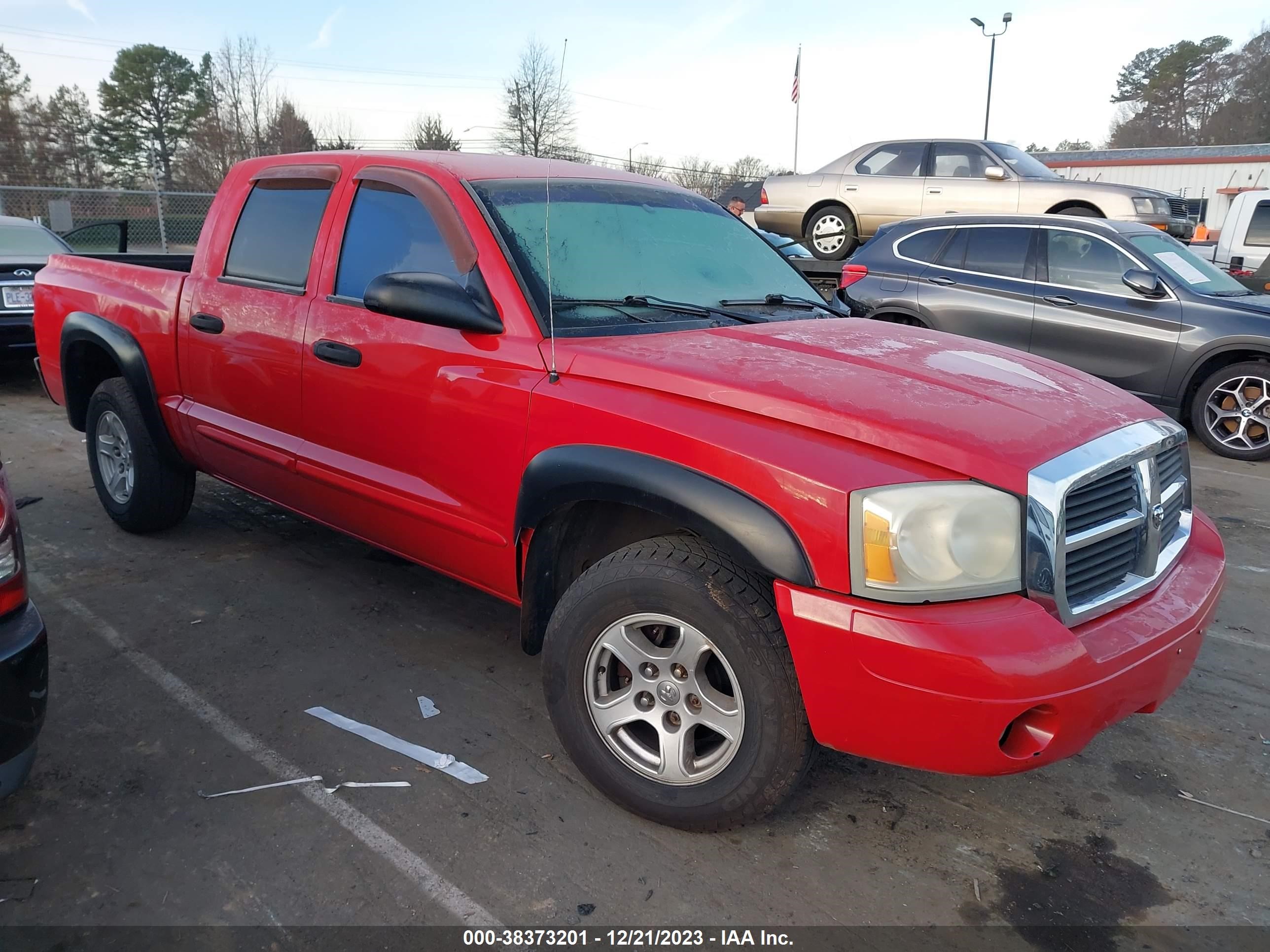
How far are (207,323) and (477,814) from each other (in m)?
2.53

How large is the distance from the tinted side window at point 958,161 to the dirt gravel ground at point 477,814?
849cm

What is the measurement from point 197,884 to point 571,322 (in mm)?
1875

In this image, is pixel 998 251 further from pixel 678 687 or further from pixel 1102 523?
pixel 678 687

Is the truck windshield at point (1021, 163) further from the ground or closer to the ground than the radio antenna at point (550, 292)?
further from the ground

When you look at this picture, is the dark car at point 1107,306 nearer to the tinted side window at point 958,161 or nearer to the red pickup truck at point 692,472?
the tinted side window at point 958,161

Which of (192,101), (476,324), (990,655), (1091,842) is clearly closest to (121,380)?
(476,324)

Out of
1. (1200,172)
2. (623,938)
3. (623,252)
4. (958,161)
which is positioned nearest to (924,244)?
(958,161)

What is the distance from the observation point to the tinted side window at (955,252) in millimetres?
8352

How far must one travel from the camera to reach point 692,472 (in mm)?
2420

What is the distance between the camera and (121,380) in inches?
185

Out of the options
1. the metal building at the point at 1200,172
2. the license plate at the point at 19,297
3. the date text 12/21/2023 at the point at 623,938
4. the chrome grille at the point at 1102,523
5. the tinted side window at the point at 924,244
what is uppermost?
the metal building at the point at 1200,172

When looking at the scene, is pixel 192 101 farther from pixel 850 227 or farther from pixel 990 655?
pixel 990 655

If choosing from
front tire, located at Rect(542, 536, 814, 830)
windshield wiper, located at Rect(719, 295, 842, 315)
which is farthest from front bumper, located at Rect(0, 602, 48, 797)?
windshield wiper, located at Rect(719, 295, 842, 315)

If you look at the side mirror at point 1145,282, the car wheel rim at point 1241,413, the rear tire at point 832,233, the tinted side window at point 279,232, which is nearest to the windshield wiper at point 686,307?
the tinted side window at point 279,232
